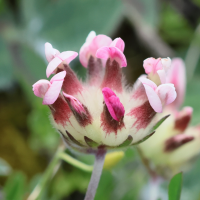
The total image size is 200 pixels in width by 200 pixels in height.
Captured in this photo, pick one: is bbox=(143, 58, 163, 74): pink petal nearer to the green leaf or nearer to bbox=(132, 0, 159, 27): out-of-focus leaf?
the green leaf

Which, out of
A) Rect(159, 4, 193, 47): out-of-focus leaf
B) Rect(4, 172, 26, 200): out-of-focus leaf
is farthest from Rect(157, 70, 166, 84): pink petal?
Rect(159, 4, 193, 47): out-of-focus leaf

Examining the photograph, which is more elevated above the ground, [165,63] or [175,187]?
[165,63]

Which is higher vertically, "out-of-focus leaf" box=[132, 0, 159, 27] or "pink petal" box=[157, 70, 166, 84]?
"out-of-focus leaf" box=[132, 0, 159, 27]

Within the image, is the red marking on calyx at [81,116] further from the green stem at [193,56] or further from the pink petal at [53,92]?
the green stem at [193,56]

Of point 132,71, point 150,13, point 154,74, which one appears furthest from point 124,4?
point 154,74

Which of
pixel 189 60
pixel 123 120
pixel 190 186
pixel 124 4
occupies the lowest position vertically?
pixel 190 186

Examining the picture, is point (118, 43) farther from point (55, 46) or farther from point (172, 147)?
point (55, 46)

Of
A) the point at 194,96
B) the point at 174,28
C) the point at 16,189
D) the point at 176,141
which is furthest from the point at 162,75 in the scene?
the point at 174,28

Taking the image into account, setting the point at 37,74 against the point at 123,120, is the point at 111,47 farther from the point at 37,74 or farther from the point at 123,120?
the point at 37,74
